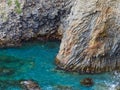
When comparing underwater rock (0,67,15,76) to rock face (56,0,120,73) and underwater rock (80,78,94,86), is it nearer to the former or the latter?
rock face (56,0,120,73)

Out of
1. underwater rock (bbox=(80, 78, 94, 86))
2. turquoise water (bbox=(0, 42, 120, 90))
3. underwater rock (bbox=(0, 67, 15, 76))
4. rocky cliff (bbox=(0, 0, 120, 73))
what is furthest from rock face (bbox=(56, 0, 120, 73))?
underwater rock (bbox=(0, 67, 15, 76))

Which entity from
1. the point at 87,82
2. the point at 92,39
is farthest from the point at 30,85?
the point at 92,39

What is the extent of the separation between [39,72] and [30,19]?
3621mm

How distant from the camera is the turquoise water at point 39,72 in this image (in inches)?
552

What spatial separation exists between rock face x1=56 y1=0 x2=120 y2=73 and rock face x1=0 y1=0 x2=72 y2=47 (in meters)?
3.02

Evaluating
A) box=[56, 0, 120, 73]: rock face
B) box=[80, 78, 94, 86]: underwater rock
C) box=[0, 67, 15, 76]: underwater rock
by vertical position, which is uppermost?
box=[56, 0, 120, 73]: rock face

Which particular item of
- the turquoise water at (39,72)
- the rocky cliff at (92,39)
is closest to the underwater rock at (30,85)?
the turquoise water at (39,72)

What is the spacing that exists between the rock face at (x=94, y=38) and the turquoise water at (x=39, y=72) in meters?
0.44

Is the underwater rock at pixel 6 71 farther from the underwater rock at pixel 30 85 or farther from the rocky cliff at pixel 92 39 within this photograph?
the rocky cliff at pixel 92 39

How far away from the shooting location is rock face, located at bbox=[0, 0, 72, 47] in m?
17.4

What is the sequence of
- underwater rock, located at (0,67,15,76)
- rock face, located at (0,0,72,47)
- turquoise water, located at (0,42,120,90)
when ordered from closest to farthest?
turquoise water, located at (0,42,120,90), underwater rock, located at (0,67,15,76), rock face, located at (0,0,72,47)

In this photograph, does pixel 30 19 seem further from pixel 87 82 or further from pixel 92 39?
pixel 87 82

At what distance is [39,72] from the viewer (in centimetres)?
1502

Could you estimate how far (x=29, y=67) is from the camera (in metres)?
15.4
